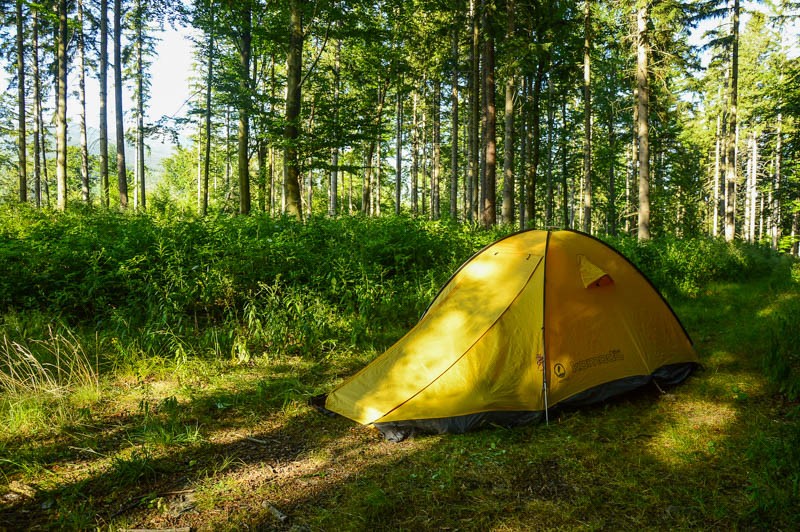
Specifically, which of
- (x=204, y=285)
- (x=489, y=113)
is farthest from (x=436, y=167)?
(x=204, y=285)

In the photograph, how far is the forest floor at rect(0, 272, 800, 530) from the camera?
277cm

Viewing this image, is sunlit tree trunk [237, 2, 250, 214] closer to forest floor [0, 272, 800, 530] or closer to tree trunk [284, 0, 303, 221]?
tree trunk [284, 0, 303, 221]

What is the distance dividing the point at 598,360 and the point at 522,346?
36.0 inches

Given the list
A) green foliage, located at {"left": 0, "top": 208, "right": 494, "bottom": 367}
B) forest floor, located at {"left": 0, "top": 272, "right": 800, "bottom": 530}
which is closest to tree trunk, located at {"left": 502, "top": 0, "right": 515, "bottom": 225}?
green foliage, located at {"left": 0, "top": 208, "right": 494, "bottom": 367}

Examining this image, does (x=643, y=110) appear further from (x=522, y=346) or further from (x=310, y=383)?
(x=310, y=383)

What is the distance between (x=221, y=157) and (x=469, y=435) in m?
34.8

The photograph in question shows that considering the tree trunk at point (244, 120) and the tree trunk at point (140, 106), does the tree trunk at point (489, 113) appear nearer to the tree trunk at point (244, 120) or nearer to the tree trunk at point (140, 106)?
the tree trunk at point (244, 120)

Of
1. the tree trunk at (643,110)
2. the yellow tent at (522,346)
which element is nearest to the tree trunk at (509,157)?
the tree trunk at (643,110)

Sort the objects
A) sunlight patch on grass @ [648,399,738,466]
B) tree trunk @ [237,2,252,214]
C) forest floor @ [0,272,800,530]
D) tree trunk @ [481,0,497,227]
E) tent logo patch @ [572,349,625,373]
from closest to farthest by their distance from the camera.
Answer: forest floor @ [0,272,800,530]
sunlight patch on grass @ [648,399,738,466]
tent logo patch @ [572,349,625,373]
tree trunk @ [481,0,497,227]
tree trunk @ [237,2,252,214]

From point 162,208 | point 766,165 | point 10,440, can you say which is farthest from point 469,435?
point 766,165

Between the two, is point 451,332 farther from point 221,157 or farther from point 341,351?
point 221,157

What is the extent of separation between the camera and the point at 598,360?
14.9ft

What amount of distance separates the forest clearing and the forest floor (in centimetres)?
2

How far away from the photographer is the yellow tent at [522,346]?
413cm
